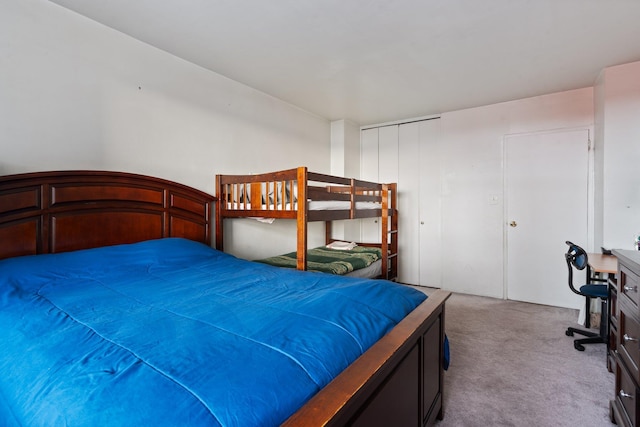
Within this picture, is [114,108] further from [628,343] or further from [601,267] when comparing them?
[601,267]

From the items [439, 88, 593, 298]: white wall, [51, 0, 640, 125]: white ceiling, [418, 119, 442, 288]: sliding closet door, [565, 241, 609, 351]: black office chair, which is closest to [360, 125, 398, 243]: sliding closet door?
[418, 119, 442, 288]: sliding closet door

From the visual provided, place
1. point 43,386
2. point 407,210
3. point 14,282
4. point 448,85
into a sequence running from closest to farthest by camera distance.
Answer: point 43,386
point 14,282
point 448,85
point 407,210

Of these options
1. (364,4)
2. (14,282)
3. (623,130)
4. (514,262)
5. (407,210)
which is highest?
(364,4)

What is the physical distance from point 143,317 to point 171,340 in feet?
0.89

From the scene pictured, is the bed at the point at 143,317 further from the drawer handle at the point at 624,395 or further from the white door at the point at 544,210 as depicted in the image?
the white door at the point at 544,210

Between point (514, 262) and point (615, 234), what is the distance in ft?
3.28

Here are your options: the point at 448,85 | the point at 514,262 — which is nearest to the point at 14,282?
the point at 448,85

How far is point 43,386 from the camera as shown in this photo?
2.37 feet

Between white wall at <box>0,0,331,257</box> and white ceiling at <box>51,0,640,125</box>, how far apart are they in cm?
15

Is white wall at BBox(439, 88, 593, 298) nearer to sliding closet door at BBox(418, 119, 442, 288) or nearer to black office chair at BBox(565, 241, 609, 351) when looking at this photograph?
sliding closet door at BBox(418, 119, 442, 288)

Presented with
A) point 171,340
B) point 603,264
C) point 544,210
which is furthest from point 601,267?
point 171,340

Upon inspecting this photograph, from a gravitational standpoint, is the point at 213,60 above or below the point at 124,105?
above

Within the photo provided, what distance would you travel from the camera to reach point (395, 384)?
1064mm

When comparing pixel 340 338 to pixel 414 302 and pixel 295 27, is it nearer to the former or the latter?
pixel 414 302
